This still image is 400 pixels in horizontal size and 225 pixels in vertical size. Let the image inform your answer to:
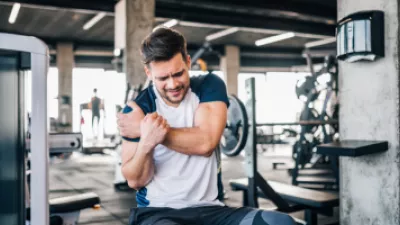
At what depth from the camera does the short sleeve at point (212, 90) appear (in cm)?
131

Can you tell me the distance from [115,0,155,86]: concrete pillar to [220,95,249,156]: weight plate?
228 centimetres

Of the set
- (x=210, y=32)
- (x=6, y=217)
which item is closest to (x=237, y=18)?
(x=210, y=32)

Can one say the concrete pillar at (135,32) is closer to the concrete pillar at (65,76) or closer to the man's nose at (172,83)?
the man's nose at (172,83)

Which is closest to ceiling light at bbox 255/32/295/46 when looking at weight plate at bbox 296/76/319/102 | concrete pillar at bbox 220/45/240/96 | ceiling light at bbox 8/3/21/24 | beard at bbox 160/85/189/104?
concrete pillar at bbox 220/45/240/96

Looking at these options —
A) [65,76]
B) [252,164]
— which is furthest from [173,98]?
[65,76]

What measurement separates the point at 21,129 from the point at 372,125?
166 cm

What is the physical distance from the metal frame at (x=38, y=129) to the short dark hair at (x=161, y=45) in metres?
0.45

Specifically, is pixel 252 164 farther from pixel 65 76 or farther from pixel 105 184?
pixel 65 76

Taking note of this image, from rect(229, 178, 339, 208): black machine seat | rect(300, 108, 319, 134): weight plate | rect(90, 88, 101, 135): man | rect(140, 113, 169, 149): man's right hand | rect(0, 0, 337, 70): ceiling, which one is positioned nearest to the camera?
rect(140, 113, 169, 149): man's right hand

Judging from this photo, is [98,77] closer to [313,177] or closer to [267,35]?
[267,35]

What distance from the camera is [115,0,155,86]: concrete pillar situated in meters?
4.88

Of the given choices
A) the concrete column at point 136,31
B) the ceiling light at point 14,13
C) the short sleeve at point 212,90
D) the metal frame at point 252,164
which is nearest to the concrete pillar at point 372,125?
the metal frame at point 252,164

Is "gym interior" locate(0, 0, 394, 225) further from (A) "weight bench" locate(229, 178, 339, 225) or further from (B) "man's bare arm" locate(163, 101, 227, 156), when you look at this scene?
(B) "man's bare arm" locate(163, 101, 227, 156)

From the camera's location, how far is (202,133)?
122 centimetres
